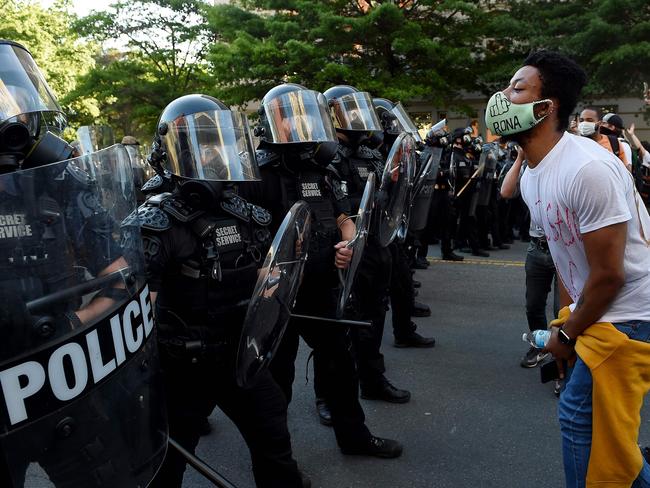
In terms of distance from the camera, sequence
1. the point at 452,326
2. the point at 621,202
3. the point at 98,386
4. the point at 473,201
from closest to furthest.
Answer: the point at 98,386, the point at 621,202, the point at 452,326, the point at 473,201

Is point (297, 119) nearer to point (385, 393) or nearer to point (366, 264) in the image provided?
point (366, 264)

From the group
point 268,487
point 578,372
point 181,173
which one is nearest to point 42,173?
point 181,173

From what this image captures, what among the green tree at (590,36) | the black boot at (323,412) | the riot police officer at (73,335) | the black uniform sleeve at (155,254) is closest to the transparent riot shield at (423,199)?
the black boot at (323,412)

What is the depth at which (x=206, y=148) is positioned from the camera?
2326 mm

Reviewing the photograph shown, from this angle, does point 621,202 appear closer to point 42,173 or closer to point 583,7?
point 42,173

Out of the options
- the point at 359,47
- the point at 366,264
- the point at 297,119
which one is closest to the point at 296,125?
the point at 297,119

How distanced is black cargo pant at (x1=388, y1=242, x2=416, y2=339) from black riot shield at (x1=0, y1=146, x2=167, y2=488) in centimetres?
348

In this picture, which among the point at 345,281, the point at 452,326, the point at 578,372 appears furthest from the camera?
the point at 452,326

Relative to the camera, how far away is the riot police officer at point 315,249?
3080mm

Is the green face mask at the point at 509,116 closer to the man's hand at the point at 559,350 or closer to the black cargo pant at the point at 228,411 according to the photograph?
the man's hand at the point at 559,350

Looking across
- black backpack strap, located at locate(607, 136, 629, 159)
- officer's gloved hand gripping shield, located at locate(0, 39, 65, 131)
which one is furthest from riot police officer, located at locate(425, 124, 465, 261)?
officer's gloved hand gripping shield, located at locate(0, 39, 65, 131)

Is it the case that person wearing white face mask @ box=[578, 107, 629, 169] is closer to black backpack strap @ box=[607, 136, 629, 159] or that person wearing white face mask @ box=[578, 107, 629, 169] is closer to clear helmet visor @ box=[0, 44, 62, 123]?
black backpack strap @ box=[607, 136, 629, 159]

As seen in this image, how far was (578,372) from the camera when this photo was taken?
6.57 feet

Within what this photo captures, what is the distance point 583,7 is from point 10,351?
66.0 feet
